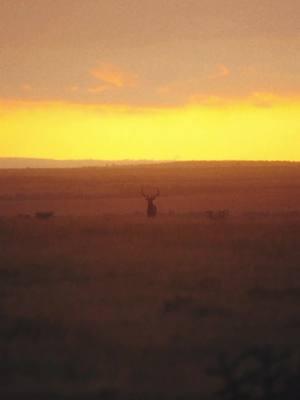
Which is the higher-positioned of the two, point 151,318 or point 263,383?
point 263,383

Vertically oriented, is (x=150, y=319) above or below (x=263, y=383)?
below

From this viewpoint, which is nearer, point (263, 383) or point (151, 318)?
point (263, 383)

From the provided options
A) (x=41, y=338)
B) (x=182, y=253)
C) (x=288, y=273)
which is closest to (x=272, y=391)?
(x=41, y=338)

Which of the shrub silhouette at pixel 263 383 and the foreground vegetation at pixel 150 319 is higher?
the shrub silhouette at pixel 263 383

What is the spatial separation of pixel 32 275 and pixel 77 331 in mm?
6765

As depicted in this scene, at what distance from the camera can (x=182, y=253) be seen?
83.5ft

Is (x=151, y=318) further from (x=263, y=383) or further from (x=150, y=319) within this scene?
(x=263, y=383)

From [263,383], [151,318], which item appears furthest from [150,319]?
[263,383]

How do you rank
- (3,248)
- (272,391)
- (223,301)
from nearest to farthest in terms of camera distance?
(272,391)
(223,301)
(3,248)

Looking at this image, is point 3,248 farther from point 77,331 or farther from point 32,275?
point 77,331

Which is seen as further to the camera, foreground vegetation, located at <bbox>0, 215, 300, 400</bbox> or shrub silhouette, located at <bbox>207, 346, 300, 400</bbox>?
foreground vegetation, located at <bbox>0, 215, 300, 400</bbox>

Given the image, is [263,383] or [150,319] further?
[150,319]

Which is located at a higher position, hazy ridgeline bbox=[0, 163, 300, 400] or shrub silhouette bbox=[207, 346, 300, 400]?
shrub silhouette bbox=[207, 346, 300, 400]

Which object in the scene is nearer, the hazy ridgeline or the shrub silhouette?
the shrub silhouette
